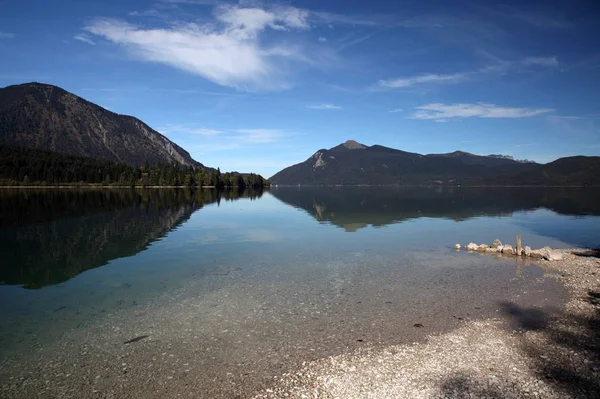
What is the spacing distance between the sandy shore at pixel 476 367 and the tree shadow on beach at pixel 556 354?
1.5 inches

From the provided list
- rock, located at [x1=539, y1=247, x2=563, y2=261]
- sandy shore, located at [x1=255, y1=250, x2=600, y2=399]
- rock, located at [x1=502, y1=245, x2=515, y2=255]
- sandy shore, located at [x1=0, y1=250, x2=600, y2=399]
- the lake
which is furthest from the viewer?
rock, located at [x1=502, y1=245, x2=515, y2=255]

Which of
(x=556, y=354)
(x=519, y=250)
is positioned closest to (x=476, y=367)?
(x=556, y=354)

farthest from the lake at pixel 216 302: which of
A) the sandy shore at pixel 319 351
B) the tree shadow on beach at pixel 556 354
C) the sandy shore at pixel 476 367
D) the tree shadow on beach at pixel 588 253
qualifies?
the tree shadow on beach at pixel 588 253

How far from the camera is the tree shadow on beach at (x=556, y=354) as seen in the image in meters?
16.0

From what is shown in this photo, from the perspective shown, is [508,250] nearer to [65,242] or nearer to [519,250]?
[519,250]

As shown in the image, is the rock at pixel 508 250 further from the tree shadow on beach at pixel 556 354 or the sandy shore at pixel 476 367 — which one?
the sandy shore at pixel 476 367

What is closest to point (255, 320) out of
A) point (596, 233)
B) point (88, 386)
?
point (88, 386)

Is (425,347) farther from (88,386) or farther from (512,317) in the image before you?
(88,386)

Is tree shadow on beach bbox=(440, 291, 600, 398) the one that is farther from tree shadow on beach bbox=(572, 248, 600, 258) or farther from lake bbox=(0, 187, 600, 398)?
tree shadow on beach bbox=(572, 248, 600, 258)

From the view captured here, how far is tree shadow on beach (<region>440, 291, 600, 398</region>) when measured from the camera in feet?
52.5

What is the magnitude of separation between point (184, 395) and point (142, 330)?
820 centimetres

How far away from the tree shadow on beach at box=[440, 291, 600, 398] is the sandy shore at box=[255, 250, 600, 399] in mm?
38

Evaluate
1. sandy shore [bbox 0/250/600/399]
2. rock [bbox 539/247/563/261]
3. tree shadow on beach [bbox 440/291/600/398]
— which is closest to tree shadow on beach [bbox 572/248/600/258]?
rock [bbox 539/247/563/261]

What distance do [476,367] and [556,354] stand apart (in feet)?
17.0
